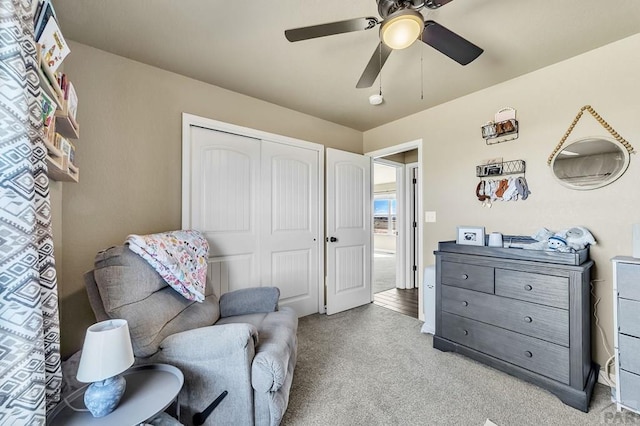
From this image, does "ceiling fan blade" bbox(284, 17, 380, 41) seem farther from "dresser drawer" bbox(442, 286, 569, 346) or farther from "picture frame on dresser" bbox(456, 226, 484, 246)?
"dresser drawer" bbox(442, 286, 569, 346)

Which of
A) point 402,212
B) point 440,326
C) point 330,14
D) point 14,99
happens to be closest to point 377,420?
point 440,326

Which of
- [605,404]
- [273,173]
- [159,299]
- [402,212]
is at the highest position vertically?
[273,173]

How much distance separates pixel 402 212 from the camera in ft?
14.7

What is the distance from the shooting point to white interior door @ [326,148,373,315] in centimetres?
338

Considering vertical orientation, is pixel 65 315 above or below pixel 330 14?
below

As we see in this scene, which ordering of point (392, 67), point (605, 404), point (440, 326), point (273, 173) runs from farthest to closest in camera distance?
point (273, 173)
point (440, 326)
point (392, 67)
point (605, 404)

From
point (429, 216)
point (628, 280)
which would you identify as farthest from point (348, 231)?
point (628, 280)

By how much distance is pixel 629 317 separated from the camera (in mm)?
1646

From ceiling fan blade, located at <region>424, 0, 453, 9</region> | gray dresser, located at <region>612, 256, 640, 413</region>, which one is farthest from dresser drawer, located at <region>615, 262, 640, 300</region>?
ceiling fan blade, located at <region>424, 0, 453, 9</region>

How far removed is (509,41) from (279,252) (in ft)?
8.74

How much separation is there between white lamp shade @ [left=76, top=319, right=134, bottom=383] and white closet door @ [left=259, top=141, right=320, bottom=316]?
1.86 meters

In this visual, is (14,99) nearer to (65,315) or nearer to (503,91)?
(65,315)

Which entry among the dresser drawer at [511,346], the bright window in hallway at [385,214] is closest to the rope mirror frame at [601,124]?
the dresser drawer at [511,346]

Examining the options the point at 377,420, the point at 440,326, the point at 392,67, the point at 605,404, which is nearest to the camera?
the point at 377,420
